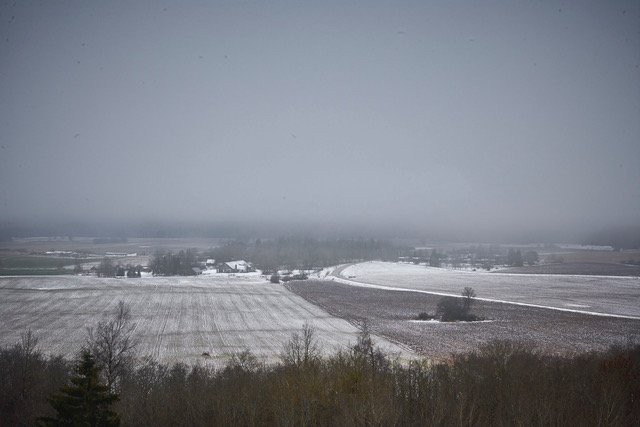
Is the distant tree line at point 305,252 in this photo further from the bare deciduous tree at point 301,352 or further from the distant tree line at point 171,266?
the bare deciduous tree at point 301,352

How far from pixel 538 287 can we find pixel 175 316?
62.5 m

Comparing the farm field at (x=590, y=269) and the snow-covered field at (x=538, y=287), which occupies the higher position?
the farm field at (x=590, y=269)

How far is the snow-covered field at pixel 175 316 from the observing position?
3608 centimetres

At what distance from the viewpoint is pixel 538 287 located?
75.9 meters

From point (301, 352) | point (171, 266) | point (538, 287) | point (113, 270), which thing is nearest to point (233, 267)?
point (171, 266)

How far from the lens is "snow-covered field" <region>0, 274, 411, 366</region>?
36084 mm

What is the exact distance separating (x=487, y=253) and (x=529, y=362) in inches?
6090

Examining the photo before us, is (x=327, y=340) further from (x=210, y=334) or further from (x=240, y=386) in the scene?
(x=240, y=386)

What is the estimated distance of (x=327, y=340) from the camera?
129ft

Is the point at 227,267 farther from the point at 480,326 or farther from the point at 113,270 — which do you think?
the point at 480,326

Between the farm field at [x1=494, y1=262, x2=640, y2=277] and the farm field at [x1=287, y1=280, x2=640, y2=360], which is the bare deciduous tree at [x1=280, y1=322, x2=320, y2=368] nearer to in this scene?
the farm field at [x1=287, y1=280, x2=640, y2=360]

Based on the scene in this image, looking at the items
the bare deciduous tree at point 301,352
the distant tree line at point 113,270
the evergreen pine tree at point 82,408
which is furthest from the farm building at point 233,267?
the evergreen pine tree at point 82,408

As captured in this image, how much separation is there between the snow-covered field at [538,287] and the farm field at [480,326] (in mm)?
6815

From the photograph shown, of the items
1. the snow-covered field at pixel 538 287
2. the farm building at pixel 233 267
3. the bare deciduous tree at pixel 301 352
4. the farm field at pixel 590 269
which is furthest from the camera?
the farm building at pixel 233 267
